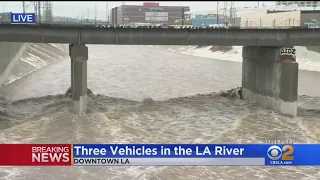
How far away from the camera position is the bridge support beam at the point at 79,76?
3284 cm

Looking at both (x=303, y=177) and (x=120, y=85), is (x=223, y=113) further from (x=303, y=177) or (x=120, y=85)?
(x=120, y=85)

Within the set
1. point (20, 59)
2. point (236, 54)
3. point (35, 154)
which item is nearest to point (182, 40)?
point (35, 154)

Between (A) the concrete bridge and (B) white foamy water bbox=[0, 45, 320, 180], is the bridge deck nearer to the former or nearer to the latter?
(A) the concrete bridge

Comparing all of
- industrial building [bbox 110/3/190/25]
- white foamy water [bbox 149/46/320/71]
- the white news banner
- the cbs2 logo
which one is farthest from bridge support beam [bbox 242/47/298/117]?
industrial building [bbox 110/3/190/25]

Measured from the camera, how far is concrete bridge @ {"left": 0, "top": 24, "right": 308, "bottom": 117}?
Result: 1297 inches

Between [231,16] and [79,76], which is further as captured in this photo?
[231,16]

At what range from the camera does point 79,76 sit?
109ft

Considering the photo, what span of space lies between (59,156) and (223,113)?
24.0 meters

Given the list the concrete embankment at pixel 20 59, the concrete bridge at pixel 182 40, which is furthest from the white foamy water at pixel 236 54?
the concrete bridge at pixel 182 40

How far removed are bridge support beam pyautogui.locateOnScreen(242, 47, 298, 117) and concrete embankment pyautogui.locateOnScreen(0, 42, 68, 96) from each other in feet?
98.0

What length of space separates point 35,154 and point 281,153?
7.50 m

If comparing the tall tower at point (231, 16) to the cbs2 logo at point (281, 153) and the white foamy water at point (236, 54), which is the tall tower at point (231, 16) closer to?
the white foamy water at point (236, 54)

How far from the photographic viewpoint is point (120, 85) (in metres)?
51.5

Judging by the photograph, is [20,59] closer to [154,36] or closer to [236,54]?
[154,36]
